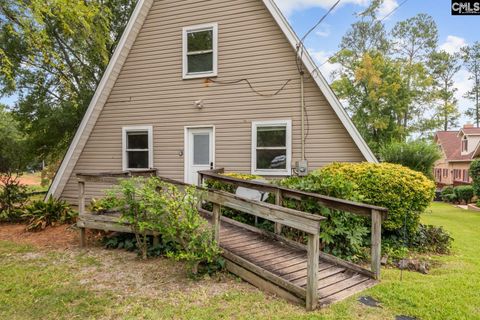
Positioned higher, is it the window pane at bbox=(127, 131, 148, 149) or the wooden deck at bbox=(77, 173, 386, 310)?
the window pane at bbox=(127, 131, 148, 149)

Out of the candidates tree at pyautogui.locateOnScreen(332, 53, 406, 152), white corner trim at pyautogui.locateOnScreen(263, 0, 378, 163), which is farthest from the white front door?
tree at pyautogui.locateOnScreen(332, 53, 406, 152)

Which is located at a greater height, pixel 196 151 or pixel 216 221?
pixel 196 151

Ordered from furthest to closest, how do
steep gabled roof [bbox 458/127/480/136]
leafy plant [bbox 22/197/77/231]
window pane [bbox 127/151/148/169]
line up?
1. steep gabled roof [bbox 458/127/480/136]
2. window pane [bbox 127/151/148/169]
3. leafy plant [bbox 22/197/77/231]

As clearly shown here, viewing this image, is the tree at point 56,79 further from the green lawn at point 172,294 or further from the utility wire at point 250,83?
the green lawn at point 172,294

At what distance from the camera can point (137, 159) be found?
351 inches

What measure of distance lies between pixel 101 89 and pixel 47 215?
3709 mm

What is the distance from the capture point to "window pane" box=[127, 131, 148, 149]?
8.84m

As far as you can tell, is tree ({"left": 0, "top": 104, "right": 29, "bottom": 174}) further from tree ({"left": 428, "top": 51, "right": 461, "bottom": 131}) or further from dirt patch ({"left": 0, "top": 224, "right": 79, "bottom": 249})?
tree ({"left": 428, "top": 51, "right": 461, "bottom": 131})

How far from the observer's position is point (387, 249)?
5.19 m

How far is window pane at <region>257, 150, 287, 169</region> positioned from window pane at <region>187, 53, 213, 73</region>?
2.73 m

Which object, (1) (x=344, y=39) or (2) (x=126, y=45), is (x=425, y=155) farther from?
(1) (x=344, y=39)

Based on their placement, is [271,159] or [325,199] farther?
[271,159]

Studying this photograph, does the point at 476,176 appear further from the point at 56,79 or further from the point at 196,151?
the point at 56,79

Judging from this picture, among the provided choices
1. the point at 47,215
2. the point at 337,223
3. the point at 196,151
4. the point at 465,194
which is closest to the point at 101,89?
the point at 196,151
